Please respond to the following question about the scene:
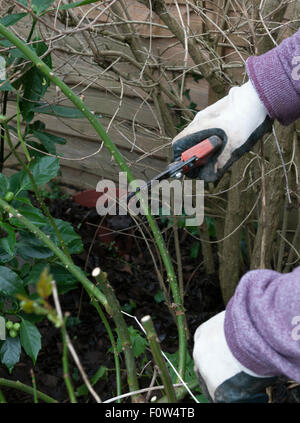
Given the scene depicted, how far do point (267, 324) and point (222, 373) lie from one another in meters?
0.22

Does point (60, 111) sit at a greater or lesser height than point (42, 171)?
greater

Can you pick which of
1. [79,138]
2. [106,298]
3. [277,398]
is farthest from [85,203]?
[106,298]

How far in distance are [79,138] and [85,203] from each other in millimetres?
460

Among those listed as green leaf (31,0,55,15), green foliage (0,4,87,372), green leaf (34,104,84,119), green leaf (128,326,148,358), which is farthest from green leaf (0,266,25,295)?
green leaf (31,0,55,15)

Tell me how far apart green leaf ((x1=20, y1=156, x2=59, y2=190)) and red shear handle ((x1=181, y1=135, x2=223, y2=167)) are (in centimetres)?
48

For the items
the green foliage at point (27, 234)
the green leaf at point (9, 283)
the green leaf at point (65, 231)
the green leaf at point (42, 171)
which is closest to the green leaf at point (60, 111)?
the green foliage at point (27, 234)

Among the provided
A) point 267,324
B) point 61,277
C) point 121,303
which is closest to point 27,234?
point 61,277

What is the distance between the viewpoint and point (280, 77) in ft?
4.91

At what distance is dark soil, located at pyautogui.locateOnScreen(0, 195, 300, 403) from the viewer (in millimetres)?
2424

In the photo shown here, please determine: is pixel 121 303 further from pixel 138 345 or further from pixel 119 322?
pixel 119 322

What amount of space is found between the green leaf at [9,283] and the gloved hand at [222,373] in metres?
0.66

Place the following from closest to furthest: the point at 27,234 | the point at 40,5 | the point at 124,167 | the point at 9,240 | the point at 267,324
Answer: the point at 267,324 → the point at 124,167 → the point at 9,240 → the point at 40,5 → the point at 27,234

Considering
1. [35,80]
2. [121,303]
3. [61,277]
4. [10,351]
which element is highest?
[35,80]

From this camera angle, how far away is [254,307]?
1086 millimetres
